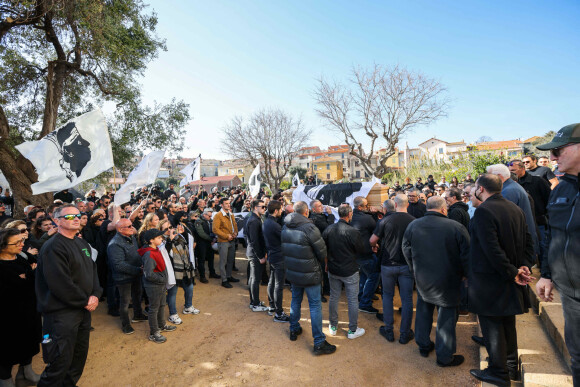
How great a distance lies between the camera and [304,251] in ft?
14.4

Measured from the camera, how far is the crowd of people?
296 cm

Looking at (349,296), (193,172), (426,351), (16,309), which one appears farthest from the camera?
(193,172)

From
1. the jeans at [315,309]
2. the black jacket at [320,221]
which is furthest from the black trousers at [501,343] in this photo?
the black jacket at [320,221]

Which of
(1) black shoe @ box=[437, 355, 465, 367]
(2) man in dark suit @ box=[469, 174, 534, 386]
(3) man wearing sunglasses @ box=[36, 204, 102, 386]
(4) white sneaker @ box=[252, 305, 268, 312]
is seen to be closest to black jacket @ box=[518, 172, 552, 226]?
(2) man in dark suit @ box=[469, 174, 534, 386]

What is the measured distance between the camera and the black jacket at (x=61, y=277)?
10.4 ft

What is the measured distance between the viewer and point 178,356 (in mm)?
4449

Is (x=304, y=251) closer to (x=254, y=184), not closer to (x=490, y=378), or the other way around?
(x=490, y=378)

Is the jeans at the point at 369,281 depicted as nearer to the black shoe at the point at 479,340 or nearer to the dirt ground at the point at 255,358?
the dirt ground at the point at 255,358

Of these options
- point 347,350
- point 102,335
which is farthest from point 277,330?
point 102,335

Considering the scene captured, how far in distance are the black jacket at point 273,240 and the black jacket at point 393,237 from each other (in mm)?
1803

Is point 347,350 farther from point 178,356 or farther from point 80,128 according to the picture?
point 80,128

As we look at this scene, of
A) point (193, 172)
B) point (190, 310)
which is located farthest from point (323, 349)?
point (193, 172)

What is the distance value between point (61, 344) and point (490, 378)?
4.61 metres

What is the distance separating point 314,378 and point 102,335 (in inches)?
149
